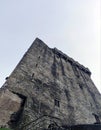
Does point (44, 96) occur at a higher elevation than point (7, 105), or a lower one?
higher

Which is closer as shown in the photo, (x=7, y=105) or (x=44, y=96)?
(x=7, y=105)

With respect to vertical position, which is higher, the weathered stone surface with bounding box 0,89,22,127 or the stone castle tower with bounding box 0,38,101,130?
the stone castle tower with bounding box 0,38,101,130

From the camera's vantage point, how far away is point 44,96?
13.0m

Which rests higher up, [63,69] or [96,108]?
[63,69]

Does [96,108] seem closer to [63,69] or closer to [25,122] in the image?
[63,69]

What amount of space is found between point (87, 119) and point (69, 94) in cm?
255

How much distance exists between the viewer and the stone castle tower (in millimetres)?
10047

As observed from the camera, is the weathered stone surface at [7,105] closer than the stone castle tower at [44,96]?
Yes

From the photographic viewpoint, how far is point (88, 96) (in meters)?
19.0

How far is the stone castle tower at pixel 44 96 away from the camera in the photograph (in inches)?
396

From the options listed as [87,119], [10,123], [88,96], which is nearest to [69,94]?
[87,119]

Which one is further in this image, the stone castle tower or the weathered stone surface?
the stone castle tower

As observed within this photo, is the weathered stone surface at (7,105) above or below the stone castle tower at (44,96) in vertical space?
below

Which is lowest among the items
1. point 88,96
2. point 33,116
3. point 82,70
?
point 33,116
